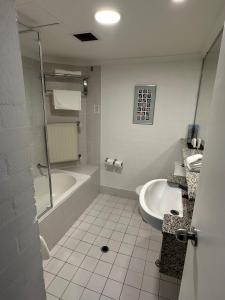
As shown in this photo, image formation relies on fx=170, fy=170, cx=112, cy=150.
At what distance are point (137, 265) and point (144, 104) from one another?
6.48ft

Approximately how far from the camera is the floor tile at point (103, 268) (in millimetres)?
1596

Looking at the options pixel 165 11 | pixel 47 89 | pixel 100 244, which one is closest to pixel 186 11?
pixel 165 11

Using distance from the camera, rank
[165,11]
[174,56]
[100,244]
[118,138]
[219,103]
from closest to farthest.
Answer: [219,103], [165,11], [100,244], [174,56], [118,138]

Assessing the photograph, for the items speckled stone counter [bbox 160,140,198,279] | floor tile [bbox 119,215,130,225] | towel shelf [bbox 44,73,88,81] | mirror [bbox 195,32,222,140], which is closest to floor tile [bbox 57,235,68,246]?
floor tile [bbox 119,215,130,225]

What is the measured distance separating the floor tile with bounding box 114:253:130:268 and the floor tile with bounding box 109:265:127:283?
0.13 ft

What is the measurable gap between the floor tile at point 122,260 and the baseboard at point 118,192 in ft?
3.82

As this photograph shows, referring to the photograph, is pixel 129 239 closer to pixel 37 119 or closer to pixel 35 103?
pixel 37 119

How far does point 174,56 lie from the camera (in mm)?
2150

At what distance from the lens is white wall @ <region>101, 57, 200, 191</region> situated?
7.36ft

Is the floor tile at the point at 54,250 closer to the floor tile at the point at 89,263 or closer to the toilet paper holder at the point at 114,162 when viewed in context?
the floor tile at the point at 89,263

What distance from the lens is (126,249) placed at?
188 cm

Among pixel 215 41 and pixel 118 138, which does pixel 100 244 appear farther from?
pixel 215 41

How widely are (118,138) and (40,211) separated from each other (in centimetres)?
153

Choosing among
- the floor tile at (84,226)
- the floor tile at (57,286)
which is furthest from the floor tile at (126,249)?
the floor tile at (57,286)
